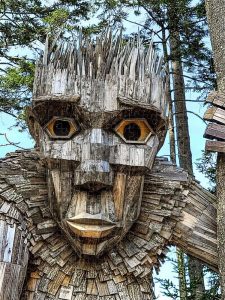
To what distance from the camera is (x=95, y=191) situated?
2.77 meters

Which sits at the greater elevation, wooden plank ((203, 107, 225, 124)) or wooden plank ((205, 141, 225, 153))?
wooden plank ((203, 107, 225, 124))

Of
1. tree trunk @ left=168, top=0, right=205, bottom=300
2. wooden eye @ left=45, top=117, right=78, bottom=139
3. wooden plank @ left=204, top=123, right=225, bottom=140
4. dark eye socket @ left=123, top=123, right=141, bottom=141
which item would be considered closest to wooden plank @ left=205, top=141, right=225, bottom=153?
wooden plank @ left=204, top=123, right=225, bottom=140

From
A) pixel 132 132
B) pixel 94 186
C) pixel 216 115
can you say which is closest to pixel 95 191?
pixel 94 186

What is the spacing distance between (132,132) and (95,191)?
1.37ft

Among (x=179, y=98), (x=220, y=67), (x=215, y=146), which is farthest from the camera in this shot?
(x=179, y=98)

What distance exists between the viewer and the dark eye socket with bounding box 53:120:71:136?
2.92m

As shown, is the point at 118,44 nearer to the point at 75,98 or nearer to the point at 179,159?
the point at 75,98

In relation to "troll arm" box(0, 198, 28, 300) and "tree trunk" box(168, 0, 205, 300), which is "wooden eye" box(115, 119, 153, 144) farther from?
"tree trunk" box(168, 0, 205, 300)

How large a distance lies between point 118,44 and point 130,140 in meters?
0.60

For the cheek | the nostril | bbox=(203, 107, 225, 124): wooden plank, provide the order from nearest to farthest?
the nostril → the cheek → bbox=(203, 107, 225, 124): wooden plank

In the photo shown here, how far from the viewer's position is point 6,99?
8.06m

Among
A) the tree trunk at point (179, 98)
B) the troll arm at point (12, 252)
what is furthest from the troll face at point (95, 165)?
the tree trunk at point (179, 98)

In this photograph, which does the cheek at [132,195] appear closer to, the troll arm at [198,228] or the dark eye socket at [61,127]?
the troll arm at [198,228]

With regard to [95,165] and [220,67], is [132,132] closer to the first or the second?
[95,165]
